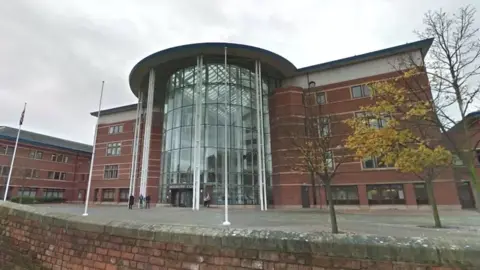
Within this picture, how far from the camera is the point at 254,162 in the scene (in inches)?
1261

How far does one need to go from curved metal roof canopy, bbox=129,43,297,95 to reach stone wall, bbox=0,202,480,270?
→ 85.9 feet

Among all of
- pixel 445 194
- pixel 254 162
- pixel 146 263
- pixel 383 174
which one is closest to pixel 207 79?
pixel 254 162

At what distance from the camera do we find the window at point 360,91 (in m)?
31.5

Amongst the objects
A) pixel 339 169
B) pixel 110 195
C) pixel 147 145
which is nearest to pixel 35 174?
pixel 110 195

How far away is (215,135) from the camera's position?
30719 mm

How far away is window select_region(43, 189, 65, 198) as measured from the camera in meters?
48.1

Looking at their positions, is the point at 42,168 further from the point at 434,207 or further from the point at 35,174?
the point at 434,207

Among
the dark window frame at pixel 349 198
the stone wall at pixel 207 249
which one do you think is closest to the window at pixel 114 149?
the dark window frame at pixel 349 198

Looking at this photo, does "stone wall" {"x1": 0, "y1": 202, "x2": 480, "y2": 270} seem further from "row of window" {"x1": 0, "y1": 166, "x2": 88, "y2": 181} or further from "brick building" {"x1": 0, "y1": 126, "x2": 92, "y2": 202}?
"row of window" {"x1": 0, "y1": 166, "x2": 88, "y2": 181}

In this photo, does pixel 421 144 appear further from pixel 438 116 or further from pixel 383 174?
pixel 383 174

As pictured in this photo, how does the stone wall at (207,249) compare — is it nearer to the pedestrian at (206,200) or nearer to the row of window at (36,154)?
the pedestrian at (206,200)

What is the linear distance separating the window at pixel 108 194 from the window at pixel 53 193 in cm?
1203

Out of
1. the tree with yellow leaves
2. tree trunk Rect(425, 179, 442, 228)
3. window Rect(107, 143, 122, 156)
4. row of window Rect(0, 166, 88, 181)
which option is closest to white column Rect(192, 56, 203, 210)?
the tree with yellow leaves

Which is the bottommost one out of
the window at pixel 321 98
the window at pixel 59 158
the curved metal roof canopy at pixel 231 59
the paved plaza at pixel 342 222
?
the paved plaza at pixel 342 222
